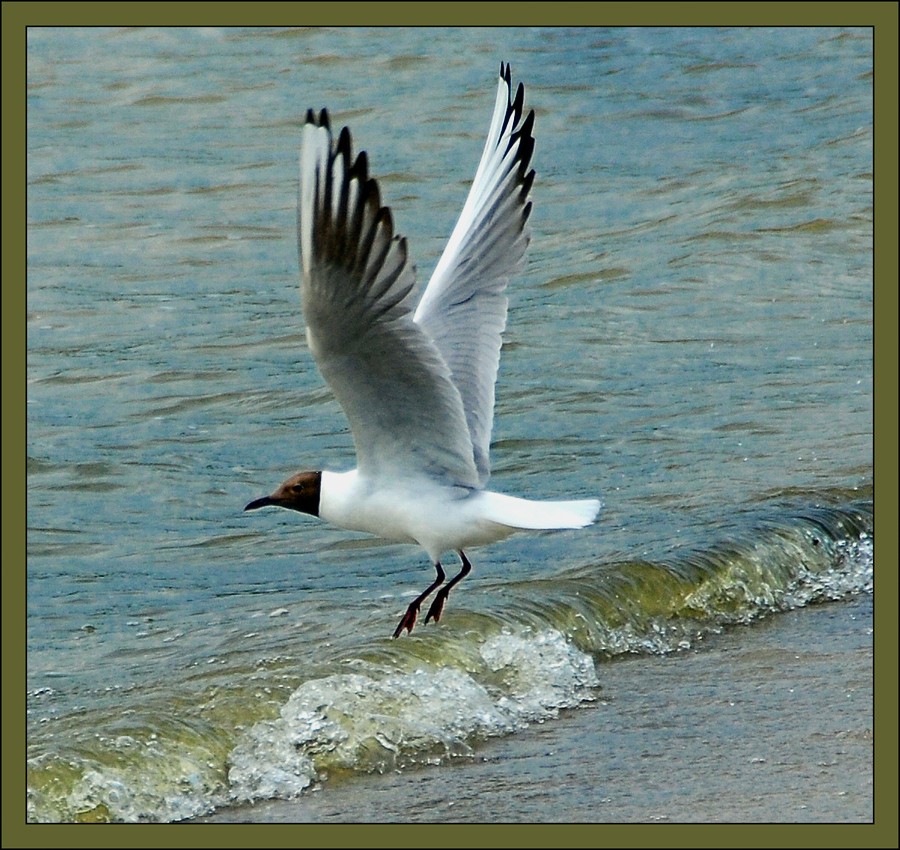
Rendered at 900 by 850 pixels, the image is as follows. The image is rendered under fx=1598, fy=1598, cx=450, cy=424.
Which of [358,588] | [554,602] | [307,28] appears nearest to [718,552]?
[554,602]

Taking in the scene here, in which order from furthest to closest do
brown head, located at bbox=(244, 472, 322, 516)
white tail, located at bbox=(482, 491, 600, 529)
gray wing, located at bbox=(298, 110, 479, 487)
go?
brown head, located at bbox=(244, 472, 322, 516) < white tail, located at bbox=(482, 491, 600, 529) < gray wing, located at bbox=(298, 110, 479, 487)

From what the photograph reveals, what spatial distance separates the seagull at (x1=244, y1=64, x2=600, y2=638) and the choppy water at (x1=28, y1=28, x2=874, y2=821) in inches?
28.7

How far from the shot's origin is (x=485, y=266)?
5.18 meters

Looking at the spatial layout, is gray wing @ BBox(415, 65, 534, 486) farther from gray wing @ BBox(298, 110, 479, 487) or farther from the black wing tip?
the black wing tip

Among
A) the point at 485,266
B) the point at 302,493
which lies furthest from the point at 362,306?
the point at 485,266

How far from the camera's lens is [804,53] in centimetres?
1402

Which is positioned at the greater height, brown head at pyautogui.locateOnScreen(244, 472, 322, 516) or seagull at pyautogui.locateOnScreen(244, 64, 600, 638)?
seagull at pyautogui.locateOnScreen(244, 64, 600, 638)

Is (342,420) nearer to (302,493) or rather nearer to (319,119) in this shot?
(302,493)

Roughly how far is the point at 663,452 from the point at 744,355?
1.46m

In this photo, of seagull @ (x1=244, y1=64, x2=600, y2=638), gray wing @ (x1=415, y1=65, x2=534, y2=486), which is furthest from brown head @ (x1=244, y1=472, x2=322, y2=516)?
gray wing @ (x1=415, y1=65, x2=534, y2=486)

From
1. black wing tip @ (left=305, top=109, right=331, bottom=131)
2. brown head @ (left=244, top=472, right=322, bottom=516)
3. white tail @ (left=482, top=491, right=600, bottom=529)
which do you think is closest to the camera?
black wing tip @ (left=305, top=109, right=331, bottom=131)

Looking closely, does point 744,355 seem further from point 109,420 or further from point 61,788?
point 61,788

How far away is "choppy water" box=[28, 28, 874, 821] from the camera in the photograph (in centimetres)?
520

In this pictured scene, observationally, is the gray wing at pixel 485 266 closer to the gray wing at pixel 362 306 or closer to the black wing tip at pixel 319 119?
the gray wing at pixel 362 306
